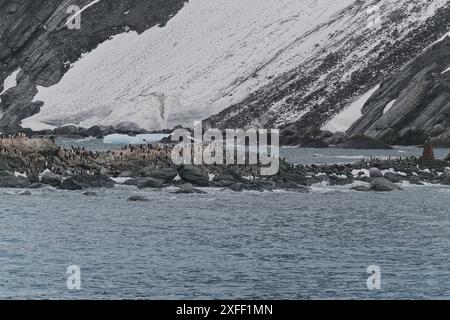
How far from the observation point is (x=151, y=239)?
36844 millimetres

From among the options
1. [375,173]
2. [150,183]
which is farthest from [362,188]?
[150,183]

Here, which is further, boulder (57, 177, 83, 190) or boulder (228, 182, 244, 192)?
boulder (228, 182, 244, 192)

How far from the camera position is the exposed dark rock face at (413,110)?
4104 inches

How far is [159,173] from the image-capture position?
188 feet

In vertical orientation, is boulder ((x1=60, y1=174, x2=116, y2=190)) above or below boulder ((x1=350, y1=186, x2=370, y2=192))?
above

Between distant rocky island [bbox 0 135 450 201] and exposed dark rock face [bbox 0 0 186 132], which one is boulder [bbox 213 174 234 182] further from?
exposed dark rock face [bbox 0 0 186 132]

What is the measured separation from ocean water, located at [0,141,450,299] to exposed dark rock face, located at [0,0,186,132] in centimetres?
10846

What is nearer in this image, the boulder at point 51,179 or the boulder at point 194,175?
the boulder at point 51,179

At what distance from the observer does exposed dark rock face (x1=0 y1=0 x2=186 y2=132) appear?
A: 15888 cm

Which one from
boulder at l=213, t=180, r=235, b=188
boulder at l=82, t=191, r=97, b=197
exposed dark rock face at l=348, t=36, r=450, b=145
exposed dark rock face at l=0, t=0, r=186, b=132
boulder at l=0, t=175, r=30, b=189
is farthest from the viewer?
exposed dark rock face at l=0, t=0, r=186, b=132

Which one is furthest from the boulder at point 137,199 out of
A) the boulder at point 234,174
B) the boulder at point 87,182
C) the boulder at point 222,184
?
the boulder at point 234,174

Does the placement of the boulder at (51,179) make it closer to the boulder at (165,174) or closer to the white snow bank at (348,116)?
the boulder at (165,174)

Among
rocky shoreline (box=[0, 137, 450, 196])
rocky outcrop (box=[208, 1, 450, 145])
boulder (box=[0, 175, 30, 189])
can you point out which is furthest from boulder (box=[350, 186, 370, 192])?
rocky outcrop (box=[208, 1, 450, 145])
